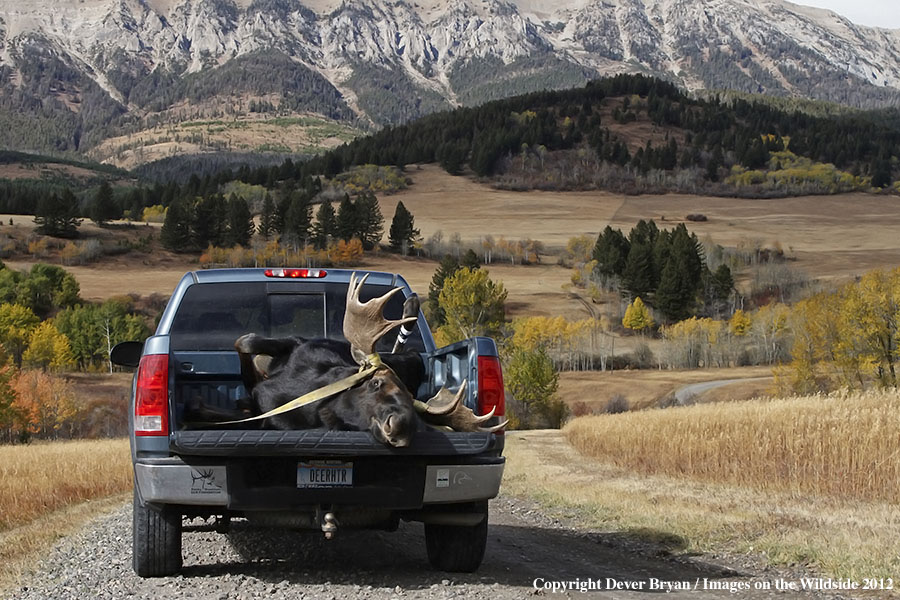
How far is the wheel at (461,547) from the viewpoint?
7.82m

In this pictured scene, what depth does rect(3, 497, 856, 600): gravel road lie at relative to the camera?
23.4 ft

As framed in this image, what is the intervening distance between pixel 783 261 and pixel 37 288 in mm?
108174

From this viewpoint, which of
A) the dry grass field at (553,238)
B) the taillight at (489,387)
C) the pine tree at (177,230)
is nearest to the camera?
the taillight at (489,387)

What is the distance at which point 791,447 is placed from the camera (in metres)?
17.2

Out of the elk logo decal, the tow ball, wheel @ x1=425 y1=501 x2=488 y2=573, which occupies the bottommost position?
wheel @ x1=425 y1=501 x2=488 y2=573

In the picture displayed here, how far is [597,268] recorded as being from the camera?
145m

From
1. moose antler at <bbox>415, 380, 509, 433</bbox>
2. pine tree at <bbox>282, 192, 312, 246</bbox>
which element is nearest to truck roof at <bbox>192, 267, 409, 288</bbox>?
moose antler at <bbox>415, 380, 509, 433</bbox>

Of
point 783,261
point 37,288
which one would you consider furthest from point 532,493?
point 783,261

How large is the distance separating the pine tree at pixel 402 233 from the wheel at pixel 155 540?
502 feet

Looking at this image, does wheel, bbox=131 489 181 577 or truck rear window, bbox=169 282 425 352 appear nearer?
wheel, bbox=131 489 181 577

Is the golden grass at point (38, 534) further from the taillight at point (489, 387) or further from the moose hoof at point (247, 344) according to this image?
the taillight at point (489, 387)

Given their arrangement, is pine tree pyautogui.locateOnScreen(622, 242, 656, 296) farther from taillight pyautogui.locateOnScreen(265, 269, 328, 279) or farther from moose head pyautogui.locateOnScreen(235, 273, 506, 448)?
moose head pyautogui.locateOnScreen(235, 273, 506, 448)

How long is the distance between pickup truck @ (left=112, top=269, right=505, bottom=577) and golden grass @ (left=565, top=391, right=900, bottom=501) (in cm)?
825

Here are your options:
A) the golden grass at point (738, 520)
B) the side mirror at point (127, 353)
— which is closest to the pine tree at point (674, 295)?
the golden grass at point (738, 520)
